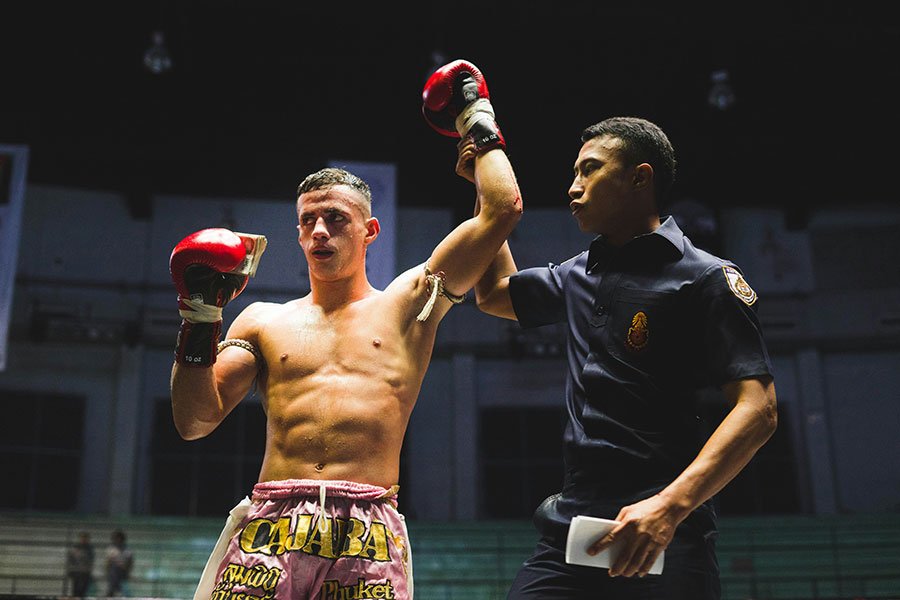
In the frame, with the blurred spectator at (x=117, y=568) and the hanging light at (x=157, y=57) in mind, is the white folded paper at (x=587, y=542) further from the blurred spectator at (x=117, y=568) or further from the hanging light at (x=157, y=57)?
the hanging light at (x=157, y=57)

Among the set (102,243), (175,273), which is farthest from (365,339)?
(102,243)

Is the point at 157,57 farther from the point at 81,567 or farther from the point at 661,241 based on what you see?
the point at 661,241

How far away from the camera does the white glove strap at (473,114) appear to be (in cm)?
268

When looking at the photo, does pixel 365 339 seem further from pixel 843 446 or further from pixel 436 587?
pixel 843 446

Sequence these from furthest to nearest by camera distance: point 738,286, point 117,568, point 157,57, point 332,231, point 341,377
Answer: point 157,57 → point 117,568 → point 332,231 → point 341,377 → point 738,286

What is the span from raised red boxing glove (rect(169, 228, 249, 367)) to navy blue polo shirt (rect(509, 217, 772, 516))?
937 mm

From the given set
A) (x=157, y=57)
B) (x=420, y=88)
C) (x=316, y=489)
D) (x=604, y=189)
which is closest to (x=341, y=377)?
(x=316, y=489)

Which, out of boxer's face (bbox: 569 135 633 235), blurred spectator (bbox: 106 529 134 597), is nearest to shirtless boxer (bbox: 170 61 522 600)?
boxer's face (bbox: 569 135 633 235)

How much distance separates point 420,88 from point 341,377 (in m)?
11.3

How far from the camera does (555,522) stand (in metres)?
1.91

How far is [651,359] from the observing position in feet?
6.31

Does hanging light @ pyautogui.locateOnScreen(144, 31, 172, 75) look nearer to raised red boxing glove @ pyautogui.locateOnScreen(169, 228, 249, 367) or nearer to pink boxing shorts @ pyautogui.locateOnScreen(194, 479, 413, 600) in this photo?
raised red boxing glove @ pyautogui.locateOnScreen(169, 228, 249, 367)

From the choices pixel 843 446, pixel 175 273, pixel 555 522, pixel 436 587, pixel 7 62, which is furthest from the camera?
pixel 843 446

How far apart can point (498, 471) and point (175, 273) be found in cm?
1161
